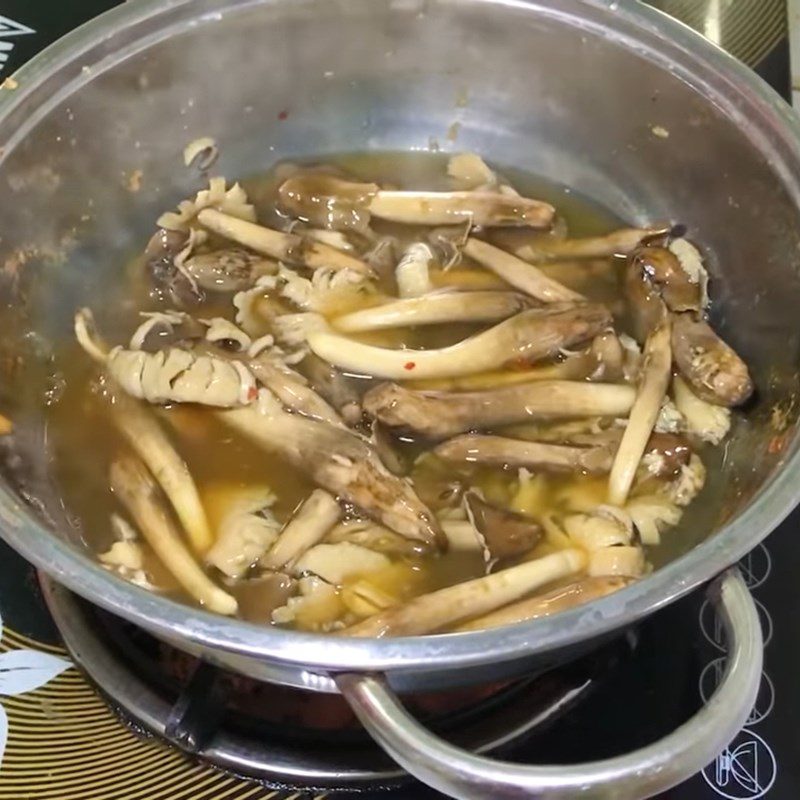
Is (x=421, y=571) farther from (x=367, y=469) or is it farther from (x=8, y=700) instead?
(x=8, y=700)

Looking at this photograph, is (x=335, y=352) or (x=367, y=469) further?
(x=335, y=352)

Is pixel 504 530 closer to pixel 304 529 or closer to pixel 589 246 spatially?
pixel 304 529

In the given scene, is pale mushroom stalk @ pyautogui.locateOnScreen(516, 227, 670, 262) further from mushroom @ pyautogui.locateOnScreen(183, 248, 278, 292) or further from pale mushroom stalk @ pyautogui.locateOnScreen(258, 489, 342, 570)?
pale mushroom stalk @ pyautogui.locateOnScreen(258, 489, 342, 570)

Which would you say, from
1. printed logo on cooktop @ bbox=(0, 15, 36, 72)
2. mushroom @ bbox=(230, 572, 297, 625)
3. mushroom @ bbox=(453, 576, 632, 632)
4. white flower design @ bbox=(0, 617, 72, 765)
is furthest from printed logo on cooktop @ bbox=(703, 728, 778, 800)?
printed logo on cooktop @ bbox=(0, 15, 36, 72)

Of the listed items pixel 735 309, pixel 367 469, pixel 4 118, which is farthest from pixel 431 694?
pixel 4 118

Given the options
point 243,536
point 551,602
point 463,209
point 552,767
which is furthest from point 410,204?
point 552,767
